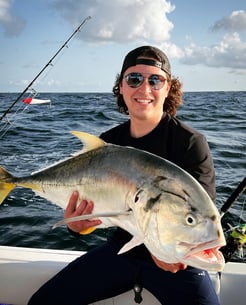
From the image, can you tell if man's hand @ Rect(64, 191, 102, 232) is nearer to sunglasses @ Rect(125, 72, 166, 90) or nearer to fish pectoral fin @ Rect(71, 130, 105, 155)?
fish pectoral fin @ Rect(71, 130, 105, 155)

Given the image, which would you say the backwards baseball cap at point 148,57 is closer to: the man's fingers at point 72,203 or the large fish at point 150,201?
the large fish at point 150,201

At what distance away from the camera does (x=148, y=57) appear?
8.86 ft

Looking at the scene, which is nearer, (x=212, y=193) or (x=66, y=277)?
(x=212, y=193)

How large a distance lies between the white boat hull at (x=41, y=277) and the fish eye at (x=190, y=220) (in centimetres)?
140

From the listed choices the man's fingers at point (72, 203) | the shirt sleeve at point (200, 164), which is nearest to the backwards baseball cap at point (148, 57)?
the shirt sleeve at point (200, 164)

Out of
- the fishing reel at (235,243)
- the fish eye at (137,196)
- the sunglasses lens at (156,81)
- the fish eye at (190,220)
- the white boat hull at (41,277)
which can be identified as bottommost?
the white boat hull at (41,277)

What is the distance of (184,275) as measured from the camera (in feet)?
8.31

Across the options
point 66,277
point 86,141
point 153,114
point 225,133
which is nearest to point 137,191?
point 86,141

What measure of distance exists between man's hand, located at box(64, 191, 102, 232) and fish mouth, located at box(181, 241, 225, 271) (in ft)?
2.36

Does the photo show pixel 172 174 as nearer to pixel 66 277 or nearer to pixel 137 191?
pixel 137 191

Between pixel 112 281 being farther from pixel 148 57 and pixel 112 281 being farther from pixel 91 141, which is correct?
pixel 148 57

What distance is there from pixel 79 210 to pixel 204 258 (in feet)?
2.80

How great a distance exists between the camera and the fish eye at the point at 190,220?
1801 mm

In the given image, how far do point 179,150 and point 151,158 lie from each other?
60cm
